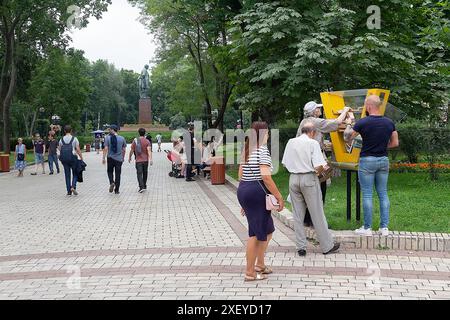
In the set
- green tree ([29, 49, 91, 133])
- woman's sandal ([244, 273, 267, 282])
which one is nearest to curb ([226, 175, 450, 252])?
woman's sandal ([244, 273, 267, 282])

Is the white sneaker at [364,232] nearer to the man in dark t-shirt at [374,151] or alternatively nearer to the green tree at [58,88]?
the man in dark t-shirt at [374,151]

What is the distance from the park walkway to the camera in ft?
18.3

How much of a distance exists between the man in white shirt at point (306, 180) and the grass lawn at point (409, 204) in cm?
117

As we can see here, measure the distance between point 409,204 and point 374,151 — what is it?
3653 millimetres

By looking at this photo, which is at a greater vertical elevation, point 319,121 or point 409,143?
point 319,121

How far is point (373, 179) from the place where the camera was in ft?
23.9

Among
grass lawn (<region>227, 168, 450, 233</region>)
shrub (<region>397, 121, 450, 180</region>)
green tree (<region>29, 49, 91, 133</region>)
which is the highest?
green tree (<region>29, 49, 91, 133</region>)

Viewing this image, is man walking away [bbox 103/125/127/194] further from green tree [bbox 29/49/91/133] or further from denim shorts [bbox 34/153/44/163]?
green tree [bbox 29/49/91/133]

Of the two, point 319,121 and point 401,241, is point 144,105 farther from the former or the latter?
point 401,241

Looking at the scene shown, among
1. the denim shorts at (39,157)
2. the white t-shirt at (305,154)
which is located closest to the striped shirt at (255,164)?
the white t-shirt at (305,154)

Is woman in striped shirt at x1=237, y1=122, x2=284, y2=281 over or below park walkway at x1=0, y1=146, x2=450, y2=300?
over

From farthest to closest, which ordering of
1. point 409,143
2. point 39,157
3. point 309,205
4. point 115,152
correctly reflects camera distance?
point 39,157, point 409,143, point 115,152, point 309,205

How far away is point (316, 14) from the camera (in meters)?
15.1

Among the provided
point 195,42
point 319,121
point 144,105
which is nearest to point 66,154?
point 319,121
